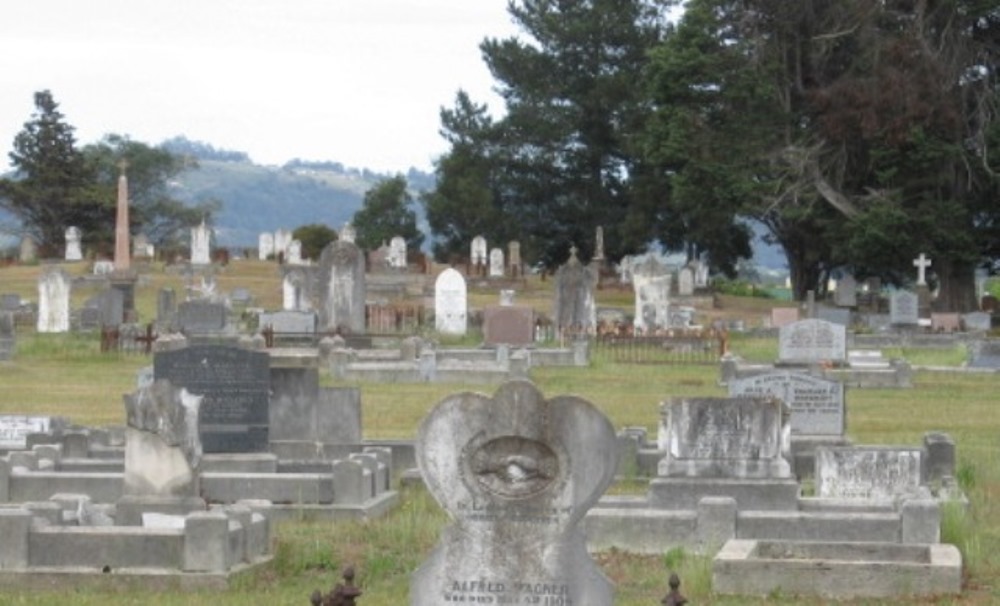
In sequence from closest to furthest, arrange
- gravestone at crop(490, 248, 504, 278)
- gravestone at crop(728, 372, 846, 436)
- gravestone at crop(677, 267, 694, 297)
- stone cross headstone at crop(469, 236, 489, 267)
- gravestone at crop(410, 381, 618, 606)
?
gravestone at crop(410, 381, 618, 606), gravestone at crop(728, 372, 846, 436), gravestone at crop(677, 267, 694, 297), gravestone at crop(490, 248, 504, 278), stone cross headstone at crop(469, 236, 489, 267)

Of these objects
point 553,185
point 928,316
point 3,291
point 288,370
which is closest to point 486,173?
point 553,185

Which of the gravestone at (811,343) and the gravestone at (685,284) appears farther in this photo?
the gravestone at (685,284)

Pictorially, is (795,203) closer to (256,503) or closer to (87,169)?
(87,169)

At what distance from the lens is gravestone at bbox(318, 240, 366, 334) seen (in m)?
48.5

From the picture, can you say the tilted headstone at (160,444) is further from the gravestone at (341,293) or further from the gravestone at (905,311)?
the gravestone at (905,311)

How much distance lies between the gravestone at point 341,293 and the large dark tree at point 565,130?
33.0 meters

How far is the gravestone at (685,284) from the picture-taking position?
7081 centimetres

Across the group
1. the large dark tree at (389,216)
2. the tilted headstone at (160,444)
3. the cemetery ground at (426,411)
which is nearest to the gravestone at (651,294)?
the cemetery ground at (426,411)

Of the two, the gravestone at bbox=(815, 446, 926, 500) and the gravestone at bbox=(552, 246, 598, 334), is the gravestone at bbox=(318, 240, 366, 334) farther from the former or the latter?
the gravestone at bbox=(815, 446, 926, 500)

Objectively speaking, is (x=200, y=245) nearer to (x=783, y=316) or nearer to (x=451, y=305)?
(x=783, y=316)

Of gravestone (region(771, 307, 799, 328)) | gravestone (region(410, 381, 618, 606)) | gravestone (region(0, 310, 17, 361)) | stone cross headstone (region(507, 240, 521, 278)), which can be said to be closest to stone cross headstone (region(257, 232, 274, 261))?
stone cross headstone (region(507, 240, 521, 278))

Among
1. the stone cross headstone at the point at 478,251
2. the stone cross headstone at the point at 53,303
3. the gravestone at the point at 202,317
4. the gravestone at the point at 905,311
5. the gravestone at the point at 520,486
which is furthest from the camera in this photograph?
the stone cross headstone at the point at 478,251

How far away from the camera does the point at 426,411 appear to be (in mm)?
30891

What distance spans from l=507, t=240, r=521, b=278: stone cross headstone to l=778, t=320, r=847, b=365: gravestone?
34661 mm
